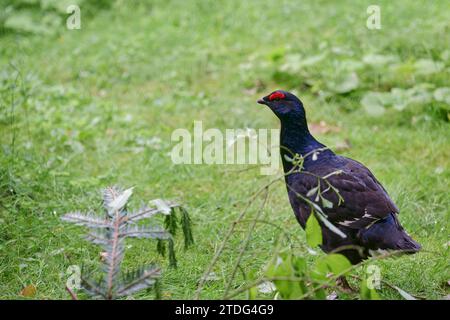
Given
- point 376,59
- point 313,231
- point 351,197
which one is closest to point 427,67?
point 376,59

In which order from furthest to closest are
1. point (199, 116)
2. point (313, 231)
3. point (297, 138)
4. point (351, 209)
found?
point (199, 116) → point (297, 138) → point (351, 209) → point (313, 231)

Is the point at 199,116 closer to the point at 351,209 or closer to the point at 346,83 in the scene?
the point at 346,83

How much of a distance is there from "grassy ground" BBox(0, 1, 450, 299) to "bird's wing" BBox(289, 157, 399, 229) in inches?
16.6

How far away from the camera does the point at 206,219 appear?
14.5 ft

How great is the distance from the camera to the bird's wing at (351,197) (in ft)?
11.2

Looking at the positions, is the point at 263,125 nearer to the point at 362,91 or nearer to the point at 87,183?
the point at 362,91

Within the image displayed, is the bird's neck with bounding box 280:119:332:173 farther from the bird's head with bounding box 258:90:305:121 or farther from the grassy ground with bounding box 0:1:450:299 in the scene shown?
the grassy ground with bounding box 0:1:450:299

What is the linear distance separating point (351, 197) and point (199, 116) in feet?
10.3

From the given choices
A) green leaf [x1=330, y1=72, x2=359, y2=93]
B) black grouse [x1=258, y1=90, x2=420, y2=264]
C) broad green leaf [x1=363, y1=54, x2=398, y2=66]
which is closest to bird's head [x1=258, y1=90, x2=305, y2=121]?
black grouse [x1=258, y1=90, x2=420, y2=264]

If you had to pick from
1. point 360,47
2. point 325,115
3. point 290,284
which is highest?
point 360,47

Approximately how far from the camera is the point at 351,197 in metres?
3.47

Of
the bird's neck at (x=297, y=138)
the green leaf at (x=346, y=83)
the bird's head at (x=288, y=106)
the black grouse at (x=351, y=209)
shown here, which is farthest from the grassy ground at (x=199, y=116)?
the bird's head at (x=288, y=106)
